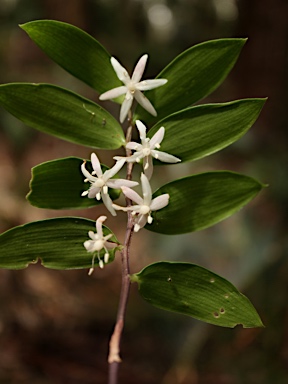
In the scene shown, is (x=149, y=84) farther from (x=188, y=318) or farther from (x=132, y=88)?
(x=188, y=318)

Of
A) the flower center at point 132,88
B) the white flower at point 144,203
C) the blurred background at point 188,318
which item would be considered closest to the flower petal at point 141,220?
the white flower at point 144,203

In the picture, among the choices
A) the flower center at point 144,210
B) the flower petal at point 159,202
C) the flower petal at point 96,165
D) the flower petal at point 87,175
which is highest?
the flower petal at point 96,165

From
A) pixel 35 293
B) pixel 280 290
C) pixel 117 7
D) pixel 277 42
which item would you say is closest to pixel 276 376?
pixel 280 290

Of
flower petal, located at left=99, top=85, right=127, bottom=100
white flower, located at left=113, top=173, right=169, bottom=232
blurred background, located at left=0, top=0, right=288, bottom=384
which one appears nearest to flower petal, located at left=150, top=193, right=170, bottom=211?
white flower, located at left=113, top=173, right=169, bottom=232

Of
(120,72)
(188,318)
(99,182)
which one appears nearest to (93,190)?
(99,182)

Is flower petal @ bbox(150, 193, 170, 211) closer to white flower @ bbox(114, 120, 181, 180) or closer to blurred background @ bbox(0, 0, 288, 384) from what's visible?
white flower @ bbox(114, 120, 181, 180)

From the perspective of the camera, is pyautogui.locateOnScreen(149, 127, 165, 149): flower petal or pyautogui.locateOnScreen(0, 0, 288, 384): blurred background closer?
pyautogui.locateOnScreen(149, 127, 165, 149): flower petal

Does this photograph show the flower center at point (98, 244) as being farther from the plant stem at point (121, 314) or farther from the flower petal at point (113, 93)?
the flower petal at point (113, 93)

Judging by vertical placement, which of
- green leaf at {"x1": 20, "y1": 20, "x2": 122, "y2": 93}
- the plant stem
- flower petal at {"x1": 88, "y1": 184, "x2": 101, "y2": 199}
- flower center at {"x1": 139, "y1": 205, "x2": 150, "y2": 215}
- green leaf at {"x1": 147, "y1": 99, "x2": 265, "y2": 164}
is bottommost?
the plant stem
